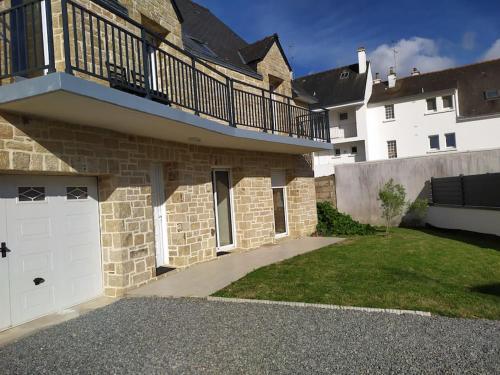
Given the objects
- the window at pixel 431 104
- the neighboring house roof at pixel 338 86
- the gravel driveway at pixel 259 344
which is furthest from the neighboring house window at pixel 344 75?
the gravel driveway at pixel 259 344

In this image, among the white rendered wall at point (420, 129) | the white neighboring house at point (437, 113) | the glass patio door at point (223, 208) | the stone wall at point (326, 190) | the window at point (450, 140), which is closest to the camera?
the glass patio door at point (223, 208)

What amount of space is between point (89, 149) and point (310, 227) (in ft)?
33.1

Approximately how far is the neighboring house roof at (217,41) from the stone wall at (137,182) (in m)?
3.11

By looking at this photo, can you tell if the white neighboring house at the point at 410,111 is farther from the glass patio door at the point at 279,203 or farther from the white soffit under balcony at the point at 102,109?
the white soffit under balcony at the point at 102,109

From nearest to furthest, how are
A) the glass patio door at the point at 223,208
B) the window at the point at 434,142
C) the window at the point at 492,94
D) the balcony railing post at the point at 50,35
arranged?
1. the balcony railing post at the point at 50,35
2. the glass patio door at the point at 223,208
3. the window at the point at 492,94
4. the window at the point at 434,142

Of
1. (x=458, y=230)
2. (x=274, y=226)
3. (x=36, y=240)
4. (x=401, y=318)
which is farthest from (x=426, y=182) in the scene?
(x=36, y=240)

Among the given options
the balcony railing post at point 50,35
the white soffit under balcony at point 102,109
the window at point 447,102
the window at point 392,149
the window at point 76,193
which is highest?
the window at point 447,102

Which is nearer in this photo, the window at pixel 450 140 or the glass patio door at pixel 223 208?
the glass patio door at pixel 223 208

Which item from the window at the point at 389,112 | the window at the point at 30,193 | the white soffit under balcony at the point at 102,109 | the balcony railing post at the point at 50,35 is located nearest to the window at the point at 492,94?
the window at the point at 389,112

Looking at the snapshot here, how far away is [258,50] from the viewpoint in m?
14.0

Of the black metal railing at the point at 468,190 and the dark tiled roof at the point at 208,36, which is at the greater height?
the dark tiled roof at the point at 208,36

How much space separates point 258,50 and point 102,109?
9.43 meters

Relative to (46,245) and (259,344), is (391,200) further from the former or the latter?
(46,245)

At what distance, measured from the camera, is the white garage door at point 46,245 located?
5.66m
